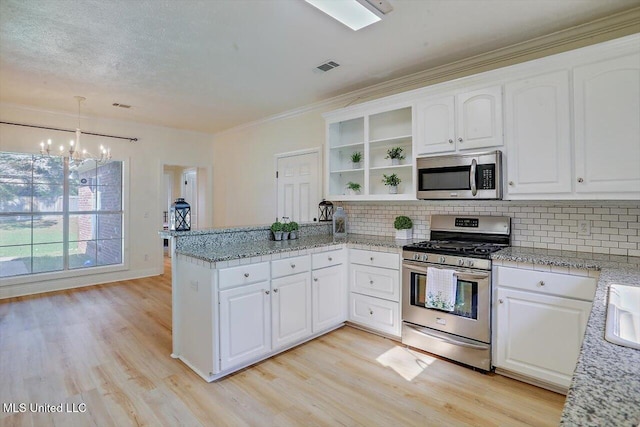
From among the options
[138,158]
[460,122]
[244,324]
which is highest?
[138,158]

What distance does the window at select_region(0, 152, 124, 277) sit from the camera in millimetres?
4723

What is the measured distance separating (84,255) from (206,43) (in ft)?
14.1

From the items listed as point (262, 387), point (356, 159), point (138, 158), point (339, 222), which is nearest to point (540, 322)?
point (262, 387)

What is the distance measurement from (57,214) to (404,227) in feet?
16.8

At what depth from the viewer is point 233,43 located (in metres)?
2.86

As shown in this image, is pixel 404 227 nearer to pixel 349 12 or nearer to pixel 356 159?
pixel 356 159

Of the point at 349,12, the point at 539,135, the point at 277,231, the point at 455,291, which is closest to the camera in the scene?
the point at 349,12

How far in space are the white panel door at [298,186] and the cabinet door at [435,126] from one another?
1718mm

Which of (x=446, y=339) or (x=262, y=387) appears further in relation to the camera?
(x=446, y=339)

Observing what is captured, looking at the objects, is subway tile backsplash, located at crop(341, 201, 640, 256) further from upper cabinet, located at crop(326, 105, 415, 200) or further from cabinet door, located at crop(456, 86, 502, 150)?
cabinet door, located at crop(456, 86, 502, 150)

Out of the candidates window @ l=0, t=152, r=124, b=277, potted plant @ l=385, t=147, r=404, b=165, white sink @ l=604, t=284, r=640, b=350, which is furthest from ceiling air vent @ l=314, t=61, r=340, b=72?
window @ l=0, t=152, r=124, b=277

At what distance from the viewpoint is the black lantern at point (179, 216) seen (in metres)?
2.79

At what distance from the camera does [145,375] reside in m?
2.57

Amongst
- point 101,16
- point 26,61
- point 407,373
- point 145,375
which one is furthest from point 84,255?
point 407,373
